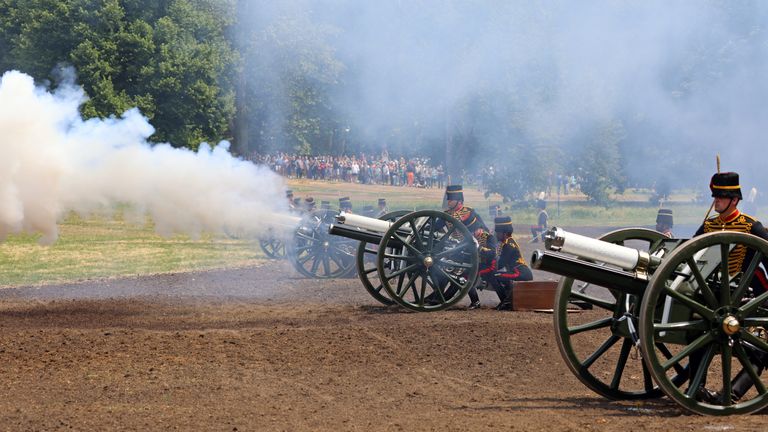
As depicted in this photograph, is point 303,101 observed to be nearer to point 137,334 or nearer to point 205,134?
point 205,134

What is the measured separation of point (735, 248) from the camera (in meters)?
7.52

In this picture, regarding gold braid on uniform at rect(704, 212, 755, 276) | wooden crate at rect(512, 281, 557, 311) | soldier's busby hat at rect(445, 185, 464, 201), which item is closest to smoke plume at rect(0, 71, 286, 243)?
soldier's busby hat at rect(445, 185, 464, 201)

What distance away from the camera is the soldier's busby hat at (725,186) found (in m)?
7.85

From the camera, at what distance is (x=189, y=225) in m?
15.3

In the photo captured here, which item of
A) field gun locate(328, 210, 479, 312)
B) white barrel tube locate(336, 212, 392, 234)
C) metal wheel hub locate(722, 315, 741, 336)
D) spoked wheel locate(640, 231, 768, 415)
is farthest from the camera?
white barrel tube locate(336, 212, 392, 234)

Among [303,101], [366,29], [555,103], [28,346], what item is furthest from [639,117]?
[28,346]

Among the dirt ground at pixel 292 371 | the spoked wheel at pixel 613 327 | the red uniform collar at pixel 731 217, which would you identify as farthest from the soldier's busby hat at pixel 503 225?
the red uniform collar at pixel 731 217

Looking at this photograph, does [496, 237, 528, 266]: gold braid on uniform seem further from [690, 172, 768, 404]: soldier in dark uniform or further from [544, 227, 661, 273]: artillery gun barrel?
[544, 227, 661, 273]: artillery gun barrel

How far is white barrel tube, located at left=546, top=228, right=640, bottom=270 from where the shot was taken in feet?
24.5

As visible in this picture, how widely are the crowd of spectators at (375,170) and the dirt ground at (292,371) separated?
1171 inches

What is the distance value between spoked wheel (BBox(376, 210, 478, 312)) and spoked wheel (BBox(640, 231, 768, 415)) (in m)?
6.02

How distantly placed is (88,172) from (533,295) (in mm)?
5744

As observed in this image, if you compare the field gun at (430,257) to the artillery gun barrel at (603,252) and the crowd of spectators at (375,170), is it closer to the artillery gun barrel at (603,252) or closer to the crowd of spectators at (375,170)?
the artillery gun barrel at (603,252)

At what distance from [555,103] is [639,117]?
1.71 m
